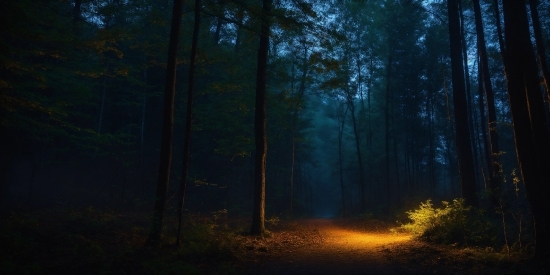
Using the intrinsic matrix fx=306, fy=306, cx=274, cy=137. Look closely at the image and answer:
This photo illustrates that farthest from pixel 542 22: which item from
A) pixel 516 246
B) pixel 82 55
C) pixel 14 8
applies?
pixel 82 55

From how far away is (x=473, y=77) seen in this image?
1289 inches

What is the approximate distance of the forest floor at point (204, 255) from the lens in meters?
7.25

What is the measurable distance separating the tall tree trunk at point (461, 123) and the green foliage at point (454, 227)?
207cm

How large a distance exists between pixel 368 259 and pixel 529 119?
563 centimetres

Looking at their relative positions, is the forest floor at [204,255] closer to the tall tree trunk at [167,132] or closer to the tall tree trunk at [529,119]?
the tall tree trunk at [529,119]

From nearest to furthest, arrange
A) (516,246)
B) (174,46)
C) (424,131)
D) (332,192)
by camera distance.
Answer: (516,246), (174,46), (424,131), (332,192)

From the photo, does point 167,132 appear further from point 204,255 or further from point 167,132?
point 204,255

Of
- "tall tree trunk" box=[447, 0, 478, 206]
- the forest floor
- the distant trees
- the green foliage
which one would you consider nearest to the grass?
the forest floor

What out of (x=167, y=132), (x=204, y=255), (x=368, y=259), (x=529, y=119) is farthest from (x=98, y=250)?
(x=529, y=119)

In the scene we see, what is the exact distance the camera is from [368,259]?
9.30 metres

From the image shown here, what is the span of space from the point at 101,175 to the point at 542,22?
3132cm

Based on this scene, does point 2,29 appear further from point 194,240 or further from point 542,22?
point 542,22

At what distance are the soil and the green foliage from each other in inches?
24.9

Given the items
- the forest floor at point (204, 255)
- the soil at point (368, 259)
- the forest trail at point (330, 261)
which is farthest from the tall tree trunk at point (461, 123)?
the forest trail at point (330, 261)
